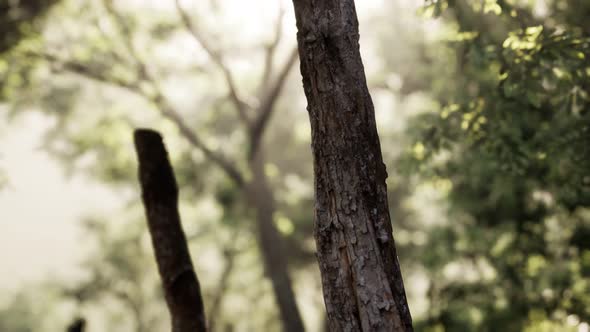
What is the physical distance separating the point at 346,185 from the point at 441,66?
10835 millimetres

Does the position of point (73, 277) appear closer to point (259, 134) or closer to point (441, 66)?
point (259, 134)

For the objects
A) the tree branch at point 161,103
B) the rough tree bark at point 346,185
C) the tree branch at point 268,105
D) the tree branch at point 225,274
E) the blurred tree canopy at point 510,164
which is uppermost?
the tree branch at point 225,274

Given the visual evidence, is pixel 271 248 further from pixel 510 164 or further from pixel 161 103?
pixel 510 164

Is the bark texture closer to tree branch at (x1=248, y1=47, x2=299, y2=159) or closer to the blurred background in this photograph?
the blurred background

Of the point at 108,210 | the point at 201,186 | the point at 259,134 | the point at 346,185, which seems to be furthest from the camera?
the point at 108,210

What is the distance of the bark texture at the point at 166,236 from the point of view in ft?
19.7

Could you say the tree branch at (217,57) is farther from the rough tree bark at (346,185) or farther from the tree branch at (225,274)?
the tree branch at (225,274)

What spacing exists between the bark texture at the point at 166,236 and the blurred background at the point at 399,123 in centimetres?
213

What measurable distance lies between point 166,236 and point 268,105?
7.23 m

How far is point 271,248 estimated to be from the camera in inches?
546

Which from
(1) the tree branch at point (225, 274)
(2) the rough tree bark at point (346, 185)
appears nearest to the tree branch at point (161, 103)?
(2) the rough tree bark at point (346, 185)

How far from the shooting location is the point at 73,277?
3500cm

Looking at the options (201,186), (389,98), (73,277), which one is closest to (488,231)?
(389,98)

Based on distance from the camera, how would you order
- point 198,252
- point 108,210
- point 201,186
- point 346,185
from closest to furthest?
point 346,185, point 201,186, point 198,252, point 108,210
